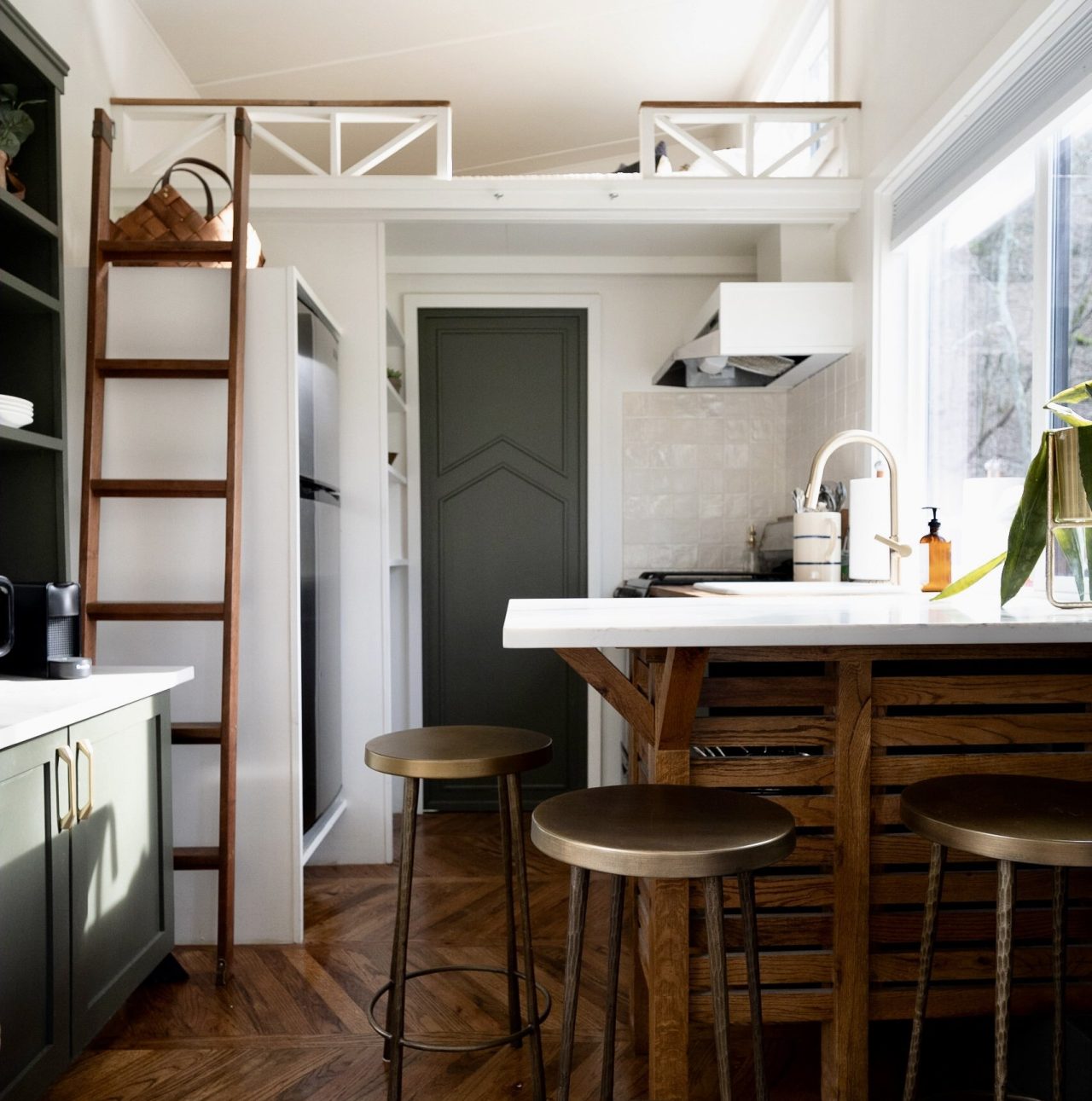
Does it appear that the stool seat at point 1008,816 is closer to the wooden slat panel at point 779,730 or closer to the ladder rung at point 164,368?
the wooden slat panel at point 779,730

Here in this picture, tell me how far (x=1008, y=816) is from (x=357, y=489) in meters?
2.67

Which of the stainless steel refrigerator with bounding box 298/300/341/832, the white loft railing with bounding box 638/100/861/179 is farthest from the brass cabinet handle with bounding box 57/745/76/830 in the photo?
the white loft railing with bounding box 638/100/861/179

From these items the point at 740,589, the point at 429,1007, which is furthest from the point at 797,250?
the point at 429,1007

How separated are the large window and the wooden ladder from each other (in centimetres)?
188

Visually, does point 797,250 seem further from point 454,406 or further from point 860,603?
point 860,603

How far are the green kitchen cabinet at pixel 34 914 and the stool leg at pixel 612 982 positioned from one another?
3.08 ft

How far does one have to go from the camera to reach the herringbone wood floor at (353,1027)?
2.07 m

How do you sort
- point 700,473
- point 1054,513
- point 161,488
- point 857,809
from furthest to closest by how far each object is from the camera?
point 700,473
point 161,488
point 857,809
point 1054,513

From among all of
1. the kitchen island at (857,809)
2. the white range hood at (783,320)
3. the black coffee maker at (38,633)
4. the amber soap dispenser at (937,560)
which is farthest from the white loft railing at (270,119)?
the kitchen island at (857,809)

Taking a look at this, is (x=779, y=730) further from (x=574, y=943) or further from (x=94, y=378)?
(x=94, y=378)

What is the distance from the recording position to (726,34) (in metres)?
4.03

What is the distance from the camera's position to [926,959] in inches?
61.9

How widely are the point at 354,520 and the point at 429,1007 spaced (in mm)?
1747

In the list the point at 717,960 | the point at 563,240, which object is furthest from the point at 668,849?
the point at 563,240
